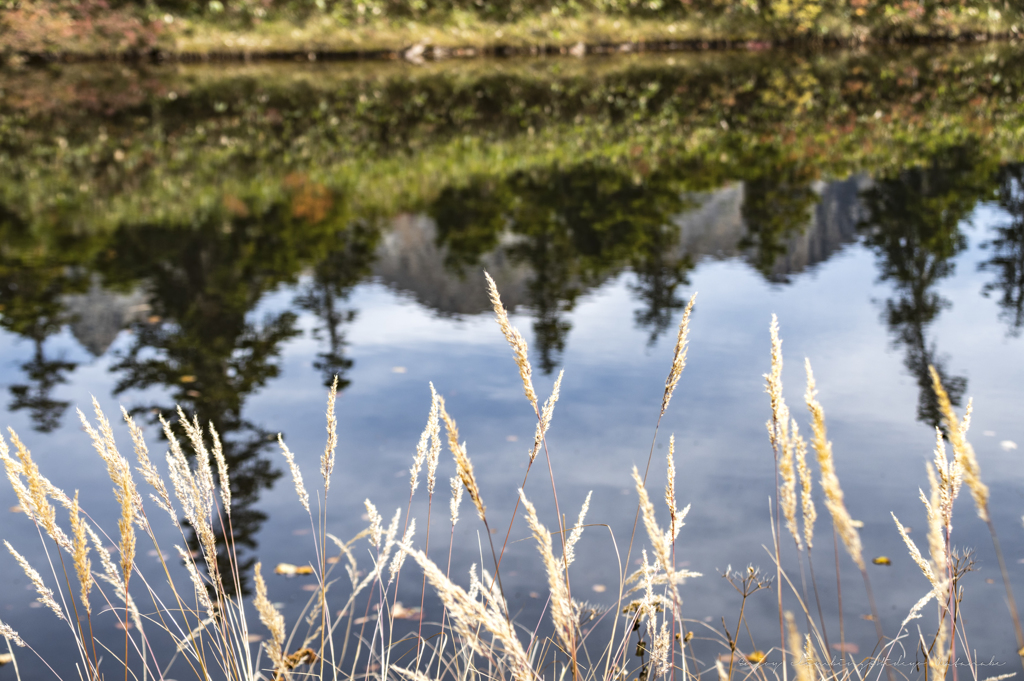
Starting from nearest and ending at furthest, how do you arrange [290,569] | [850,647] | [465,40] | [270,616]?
[270,616] → [850,647] → [290,569] → [465,40]

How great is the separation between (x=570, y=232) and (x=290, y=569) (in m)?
5.64

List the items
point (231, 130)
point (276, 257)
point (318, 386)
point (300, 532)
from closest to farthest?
1. point (300, 532)
2. point (318, 386)
3. point (276, 257)
4. point (231, 130)

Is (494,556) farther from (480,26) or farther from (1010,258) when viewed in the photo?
(480,26)

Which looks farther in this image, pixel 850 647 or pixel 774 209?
pixel 774 209

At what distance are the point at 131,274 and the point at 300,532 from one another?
467 cm

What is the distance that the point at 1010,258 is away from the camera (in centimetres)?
700

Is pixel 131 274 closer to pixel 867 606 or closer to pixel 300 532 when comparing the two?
pixel 300 532

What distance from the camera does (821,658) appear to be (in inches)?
104

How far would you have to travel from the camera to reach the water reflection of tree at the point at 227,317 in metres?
4.34

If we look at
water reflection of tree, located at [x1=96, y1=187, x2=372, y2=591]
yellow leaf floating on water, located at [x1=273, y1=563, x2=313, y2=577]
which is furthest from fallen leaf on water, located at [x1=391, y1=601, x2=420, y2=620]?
water reflection of tree, located at [x1=96, y1=187, x2=372, y2=591]

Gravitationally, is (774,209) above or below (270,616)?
below

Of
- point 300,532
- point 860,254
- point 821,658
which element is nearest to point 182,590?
point 300,532

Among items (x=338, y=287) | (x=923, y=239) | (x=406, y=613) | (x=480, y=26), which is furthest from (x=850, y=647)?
(x=480, y=26)

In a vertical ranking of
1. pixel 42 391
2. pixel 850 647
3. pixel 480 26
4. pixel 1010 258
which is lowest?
pixel 42 391
